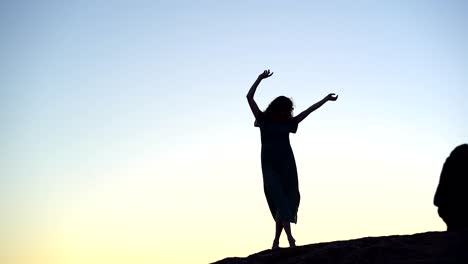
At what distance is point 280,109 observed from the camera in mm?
11961

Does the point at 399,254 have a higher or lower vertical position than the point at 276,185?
lower

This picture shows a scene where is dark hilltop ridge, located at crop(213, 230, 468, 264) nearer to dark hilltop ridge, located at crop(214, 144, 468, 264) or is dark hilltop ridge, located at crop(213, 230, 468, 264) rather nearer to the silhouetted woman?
dark hilltop ridge, located at crop(214, 144, 468, 264)

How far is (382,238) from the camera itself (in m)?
9.98

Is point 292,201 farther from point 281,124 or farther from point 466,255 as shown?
point 466,255

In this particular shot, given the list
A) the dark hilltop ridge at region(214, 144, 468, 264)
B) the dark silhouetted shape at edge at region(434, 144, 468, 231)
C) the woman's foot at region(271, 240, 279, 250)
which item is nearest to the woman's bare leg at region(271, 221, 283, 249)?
the woman's foot at region(271, 240, 279, 250)

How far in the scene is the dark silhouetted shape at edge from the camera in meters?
9.85

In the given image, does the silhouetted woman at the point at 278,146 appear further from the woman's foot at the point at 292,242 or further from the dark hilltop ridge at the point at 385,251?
the dark hilltop ridge at the point at 385,251

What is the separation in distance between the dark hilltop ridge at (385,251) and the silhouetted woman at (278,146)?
176 cm

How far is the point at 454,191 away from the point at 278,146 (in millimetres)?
3164

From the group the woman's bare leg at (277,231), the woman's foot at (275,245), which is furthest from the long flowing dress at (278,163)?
the woman's foot at (275,245)

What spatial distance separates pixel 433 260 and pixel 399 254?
2.04 feet

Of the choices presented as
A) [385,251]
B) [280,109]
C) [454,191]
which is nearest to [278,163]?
[280,109]

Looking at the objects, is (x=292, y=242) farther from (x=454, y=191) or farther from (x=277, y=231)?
(x=454, y=191)

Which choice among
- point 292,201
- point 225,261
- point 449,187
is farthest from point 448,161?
point 225,261
